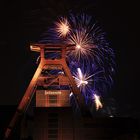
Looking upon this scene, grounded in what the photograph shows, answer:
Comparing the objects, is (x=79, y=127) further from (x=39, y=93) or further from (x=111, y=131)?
(x=39, y=93)

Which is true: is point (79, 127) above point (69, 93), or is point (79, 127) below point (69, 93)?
below

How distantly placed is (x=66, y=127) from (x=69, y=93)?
5537mm

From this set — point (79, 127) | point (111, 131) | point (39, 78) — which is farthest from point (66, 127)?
point (39, 78)

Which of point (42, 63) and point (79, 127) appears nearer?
point (79, 127)

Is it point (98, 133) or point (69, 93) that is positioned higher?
point (69, 93)

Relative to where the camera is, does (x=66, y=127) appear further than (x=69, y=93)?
No

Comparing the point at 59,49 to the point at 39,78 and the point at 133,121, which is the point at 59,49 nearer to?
the point at 39,78

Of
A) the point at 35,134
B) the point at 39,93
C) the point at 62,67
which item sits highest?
the point at 62,67

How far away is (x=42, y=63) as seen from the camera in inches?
1462

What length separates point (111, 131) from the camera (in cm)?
3294

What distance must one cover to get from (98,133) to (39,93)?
23.8 feet

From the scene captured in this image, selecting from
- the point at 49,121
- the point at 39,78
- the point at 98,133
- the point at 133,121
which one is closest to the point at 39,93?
the point at 39,78

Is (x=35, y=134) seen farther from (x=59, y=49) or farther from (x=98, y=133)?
(x=59, y=49)

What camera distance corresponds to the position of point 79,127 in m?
31.6
